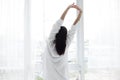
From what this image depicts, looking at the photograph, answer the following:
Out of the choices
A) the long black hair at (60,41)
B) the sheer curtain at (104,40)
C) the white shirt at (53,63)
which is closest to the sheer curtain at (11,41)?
the white shirt at (53,63)

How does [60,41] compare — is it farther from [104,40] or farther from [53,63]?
[104,40]

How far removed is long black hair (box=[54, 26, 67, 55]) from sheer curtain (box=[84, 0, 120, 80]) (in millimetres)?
601

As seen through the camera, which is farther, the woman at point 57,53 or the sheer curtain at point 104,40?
the sheer curtain at point 104,40

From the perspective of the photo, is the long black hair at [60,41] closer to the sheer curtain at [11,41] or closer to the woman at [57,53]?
the woman at [57,53]

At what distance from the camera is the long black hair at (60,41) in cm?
194

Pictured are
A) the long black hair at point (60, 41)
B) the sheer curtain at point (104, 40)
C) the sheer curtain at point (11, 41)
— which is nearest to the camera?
the long black hair at point (60, 41)

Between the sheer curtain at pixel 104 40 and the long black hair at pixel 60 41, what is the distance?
1.97 ft

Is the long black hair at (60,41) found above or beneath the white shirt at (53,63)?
above

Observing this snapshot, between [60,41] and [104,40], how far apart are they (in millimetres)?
750

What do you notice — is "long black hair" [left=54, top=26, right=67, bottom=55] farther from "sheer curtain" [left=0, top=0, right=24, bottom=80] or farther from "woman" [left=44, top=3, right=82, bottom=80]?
"sheer curtain" [left=0, top=0, right=24, bottom=80]

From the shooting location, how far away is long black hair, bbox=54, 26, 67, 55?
6.36 feet

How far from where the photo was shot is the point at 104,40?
7.97 feet

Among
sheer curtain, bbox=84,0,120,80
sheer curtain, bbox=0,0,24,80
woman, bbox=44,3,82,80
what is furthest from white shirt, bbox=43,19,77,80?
sheer curtain, bbox=84,0,120,80

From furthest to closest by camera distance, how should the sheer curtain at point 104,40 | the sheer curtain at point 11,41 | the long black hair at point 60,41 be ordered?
the sheer curtain at point 104,40 → the sheer curtain at point 11,41 → the long black hair at point 60,41
